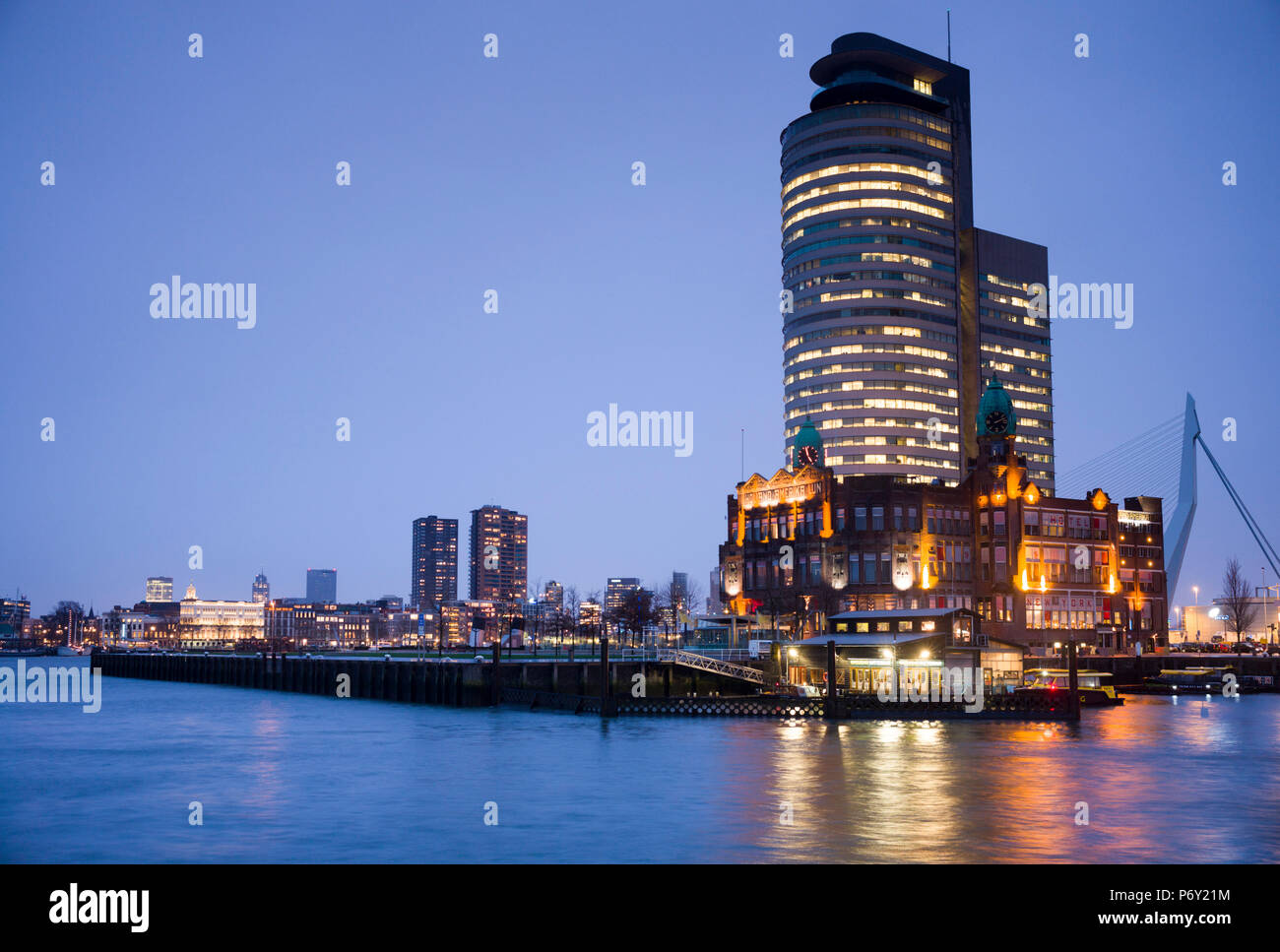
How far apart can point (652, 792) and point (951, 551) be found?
98.3 meters

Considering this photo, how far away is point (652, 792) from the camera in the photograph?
50875mm

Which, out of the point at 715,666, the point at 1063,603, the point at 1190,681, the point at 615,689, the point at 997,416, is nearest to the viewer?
the point at 615,689

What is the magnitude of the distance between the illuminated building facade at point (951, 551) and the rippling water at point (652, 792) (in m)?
51.1

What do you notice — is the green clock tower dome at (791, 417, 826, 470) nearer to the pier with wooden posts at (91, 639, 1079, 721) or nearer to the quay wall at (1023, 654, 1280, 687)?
the quay wall at (1023, 654, 1280, 687)

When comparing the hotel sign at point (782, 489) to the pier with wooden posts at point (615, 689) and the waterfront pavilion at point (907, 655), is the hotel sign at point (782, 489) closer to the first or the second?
the waterfront pavilion at point (907, 655)

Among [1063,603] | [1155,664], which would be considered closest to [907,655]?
[1063,603]

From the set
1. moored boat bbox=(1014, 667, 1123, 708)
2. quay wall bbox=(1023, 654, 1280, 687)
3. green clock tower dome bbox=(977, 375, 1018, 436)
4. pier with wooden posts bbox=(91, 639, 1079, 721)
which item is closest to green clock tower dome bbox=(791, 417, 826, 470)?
green clock tower dome bbox=(977, 375, 1018, 436)

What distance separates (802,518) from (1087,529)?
36479mm

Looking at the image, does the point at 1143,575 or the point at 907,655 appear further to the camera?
the point at 1143,575

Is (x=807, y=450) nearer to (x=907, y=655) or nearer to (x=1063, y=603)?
(x=1063, y=603)
